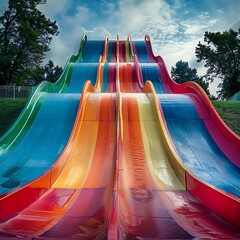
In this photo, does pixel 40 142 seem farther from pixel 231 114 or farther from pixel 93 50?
pixel 93 50

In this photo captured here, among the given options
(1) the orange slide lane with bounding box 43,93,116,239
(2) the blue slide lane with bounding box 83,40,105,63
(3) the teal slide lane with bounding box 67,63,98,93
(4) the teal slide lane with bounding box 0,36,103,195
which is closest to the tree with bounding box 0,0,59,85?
(2) the blue slide lane with bounding box 83,40,105,63

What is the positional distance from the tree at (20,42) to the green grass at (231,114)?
1844 centimetres

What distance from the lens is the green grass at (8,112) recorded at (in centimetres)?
884

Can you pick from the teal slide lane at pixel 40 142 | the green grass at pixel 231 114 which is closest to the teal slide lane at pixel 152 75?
the green grass at pixel 231 114

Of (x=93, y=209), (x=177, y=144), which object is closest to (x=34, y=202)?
(x=93, y=209)

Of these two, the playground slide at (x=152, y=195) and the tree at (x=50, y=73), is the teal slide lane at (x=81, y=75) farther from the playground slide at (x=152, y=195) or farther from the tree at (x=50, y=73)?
the tree at (x=50, y=73)

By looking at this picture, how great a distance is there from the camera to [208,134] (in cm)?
722

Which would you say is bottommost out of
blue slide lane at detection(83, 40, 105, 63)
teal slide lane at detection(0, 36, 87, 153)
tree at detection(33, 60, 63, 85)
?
teal slide lane at detection(0, 36, 87, 153)

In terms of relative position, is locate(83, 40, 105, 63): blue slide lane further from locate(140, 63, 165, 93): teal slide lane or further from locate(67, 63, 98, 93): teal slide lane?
locate(140, 63, 165, 93): teal slide lane

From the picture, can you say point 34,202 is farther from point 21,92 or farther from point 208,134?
point 21,92

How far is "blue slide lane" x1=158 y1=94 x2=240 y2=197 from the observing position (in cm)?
529

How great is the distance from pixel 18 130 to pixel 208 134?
494 cm

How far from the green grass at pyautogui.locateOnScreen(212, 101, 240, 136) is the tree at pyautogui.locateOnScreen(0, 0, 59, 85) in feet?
60.5

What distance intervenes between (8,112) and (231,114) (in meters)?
8.05
